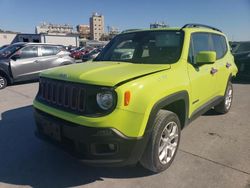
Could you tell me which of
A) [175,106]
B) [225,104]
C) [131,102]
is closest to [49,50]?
[225,104]

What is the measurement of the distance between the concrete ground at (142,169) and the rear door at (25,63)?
528 cm

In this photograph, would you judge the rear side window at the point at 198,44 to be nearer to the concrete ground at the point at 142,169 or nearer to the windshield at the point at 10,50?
the concrete ground at the point at 142,169

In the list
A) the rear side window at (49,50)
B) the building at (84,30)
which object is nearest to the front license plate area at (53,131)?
the rear side window at (49,50)

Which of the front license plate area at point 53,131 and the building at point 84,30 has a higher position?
the building at point 84,30

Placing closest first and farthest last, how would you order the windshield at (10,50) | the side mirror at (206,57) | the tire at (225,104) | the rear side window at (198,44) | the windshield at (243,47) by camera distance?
the side mirror at (206,57) → the rear side window at (198,44) → the tire at (225,104) → the windshield at (10,50) → the windshield at (243,47)

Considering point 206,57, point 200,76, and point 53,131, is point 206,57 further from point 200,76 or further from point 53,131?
point 53,131

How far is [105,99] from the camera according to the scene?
275cm

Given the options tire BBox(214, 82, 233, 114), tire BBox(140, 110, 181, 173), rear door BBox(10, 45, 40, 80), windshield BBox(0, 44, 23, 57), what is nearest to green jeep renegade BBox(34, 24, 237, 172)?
tire BBox(140, 110, 181, 173)

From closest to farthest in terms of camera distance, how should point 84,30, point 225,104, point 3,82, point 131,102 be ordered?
1. point 131,102
2. point 225,104
3. point 3,82
4. point 84,30

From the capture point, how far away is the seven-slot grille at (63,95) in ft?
9.43

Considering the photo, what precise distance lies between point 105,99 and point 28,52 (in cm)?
856

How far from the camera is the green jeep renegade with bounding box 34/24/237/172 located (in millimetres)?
2725

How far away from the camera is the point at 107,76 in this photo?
2.93m

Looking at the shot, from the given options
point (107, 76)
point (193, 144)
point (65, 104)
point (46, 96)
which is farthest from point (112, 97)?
point (193, 144)
